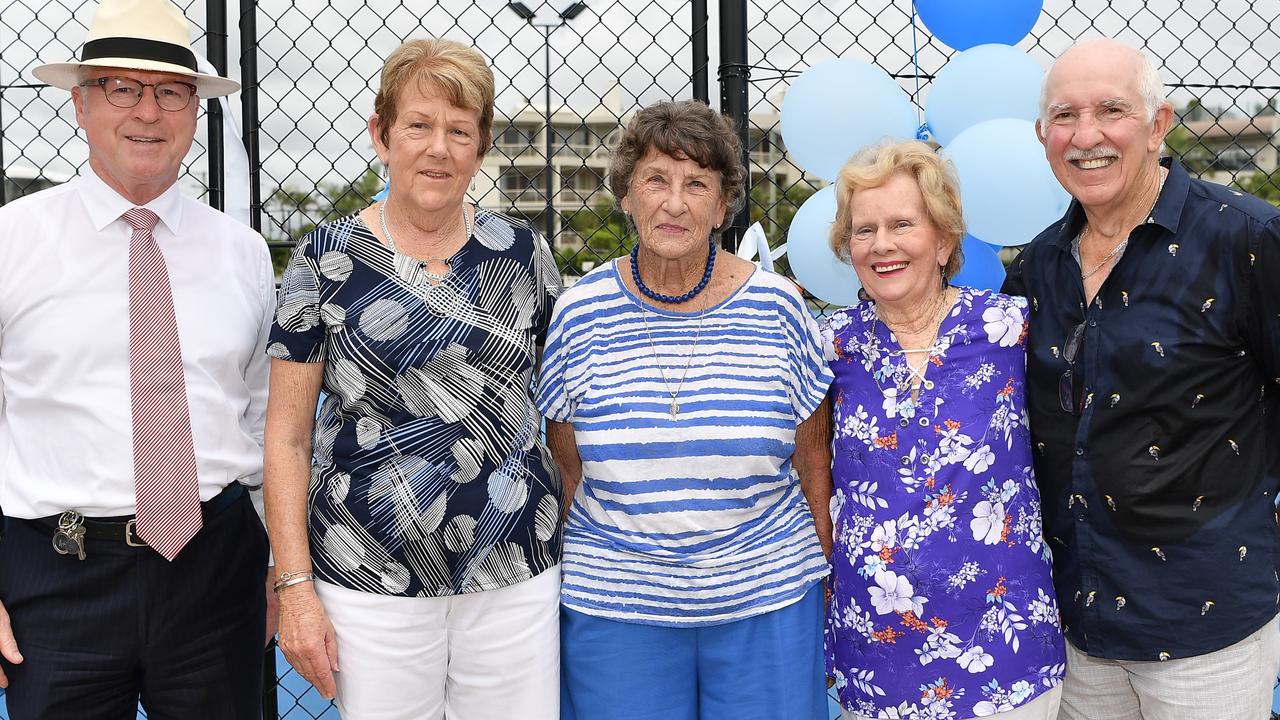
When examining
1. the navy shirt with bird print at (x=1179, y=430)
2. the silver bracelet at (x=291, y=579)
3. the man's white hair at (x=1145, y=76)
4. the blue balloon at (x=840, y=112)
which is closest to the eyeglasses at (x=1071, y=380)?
the navy shirt with bird print at (x=1179, y=430)

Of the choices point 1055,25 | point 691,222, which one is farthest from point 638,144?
point 1055,25

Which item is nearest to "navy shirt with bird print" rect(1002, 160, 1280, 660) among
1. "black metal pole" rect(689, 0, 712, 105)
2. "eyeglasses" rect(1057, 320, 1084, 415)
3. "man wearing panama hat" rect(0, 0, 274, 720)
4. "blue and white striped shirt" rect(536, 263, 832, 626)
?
"eyeglasses" rect(1057, 320, 1084, 415)

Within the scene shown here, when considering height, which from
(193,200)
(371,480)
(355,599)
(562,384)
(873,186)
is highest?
(873,186)

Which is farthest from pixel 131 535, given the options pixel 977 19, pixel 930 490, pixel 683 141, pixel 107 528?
pixel 977 19

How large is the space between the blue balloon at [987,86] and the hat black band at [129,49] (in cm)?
181

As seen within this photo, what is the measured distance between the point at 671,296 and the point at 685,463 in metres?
0.36

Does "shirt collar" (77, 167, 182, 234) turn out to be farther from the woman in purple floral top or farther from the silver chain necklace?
the woman in purple floral top

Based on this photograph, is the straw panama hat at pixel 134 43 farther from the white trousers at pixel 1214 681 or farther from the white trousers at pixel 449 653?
the white trousers at pixel 1214 681

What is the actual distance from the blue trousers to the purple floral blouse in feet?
0.35

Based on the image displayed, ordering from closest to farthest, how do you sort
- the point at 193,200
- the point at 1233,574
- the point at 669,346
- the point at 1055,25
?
the point at 1233,574, the point at 669,346, the point at 193,200, the point at 1055,25

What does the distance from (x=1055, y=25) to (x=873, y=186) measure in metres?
1.64

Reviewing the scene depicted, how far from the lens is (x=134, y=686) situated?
79.5 inches

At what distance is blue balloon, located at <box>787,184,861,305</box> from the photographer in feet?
8.35

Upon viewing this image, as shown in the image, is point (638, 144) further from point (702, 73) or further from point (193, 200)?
point (193, 200)
